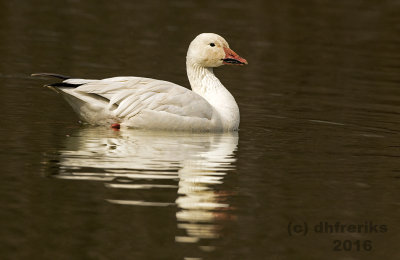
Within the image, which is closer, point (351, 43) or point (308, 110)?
point (308, 110)

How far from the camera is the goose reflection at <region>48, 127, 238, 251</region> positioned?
7.91 m

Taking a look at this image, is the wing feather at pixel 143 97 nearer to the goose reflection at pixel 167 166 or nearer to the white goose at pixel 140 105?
the white goose at pixel 140 105

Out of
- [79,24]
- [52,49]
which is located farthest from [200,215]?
[79,24]

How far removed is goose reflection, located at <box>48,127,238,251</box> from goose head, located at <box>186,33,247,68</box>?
3.98ft

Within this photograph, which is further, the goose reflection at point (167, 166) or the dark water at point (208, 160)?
the goose reflection at point (167, 166)

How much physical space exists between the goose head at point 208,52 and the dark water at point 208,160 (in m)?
1.05

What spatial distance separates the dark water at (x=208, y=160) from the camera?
721 cm

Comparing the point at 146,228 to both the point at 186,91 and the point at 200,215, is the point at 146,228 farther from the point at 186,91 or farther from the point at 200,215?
the point at 186,91

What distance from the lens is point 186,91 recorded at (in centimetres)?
1159

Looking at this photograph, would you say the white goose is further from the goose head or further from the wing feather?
the goose head

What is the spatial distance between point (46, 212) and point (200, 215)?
1.35 m

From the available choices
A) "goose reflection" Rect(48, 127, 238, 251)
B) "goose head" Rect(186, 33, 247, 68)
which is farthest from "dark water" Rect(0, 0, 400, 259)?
"goose head" Rect(186, 33, 247, 68)

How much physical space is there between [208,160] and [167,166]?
0.68 m

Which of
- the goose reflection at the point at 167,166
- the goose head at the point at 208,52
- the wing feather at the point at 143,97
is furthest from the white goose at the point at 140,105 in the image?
the goose head at the point at 208,52
